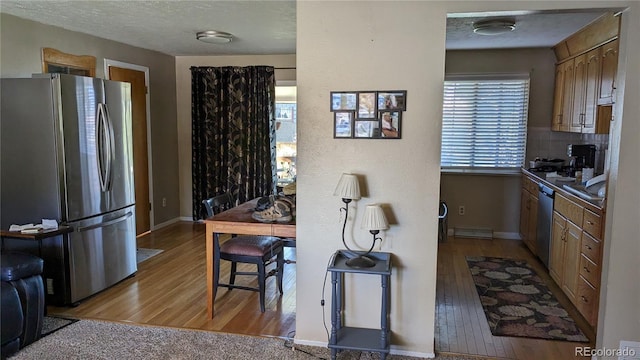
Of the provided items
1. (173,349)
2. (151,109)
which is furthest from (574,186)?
(151,109)

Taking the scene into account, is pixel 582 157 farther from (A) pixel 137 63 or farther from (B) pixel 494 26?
(A) pixel 137 63

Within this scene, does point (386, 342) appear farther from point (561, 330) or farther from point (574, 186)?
point (574, 186)

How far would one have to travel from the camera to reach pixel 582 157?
468cm

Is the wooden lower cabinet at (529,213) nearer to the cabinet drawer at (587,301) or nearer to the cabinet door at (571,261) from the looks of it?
the cabinet door at (571,261)

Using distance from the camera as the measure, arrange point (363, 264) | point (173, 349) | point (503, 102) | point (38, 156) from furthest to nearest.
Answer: point (503, 102) → point (38, 156) → point (173, 349) → point (363, 264)

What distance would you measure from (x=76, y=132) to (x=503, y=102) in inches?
189

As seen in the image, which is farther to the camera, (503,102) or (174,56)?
(174,56)

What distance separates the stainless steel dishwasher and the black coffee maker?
0.48 m

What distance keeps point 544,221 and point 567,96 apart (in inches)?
59.5

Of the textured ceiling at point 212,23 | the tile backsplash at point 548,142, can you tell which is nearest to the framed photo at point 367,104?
the textured ceiling at point 212,23

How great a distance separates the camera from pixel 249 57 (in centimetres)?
600

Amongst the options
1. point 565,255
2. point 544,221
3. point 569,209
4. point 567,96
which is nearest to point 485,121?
point 567,96

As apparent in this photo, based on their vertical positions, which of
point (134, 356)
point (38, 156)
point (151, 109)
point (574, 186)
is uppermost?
point (151, 109)

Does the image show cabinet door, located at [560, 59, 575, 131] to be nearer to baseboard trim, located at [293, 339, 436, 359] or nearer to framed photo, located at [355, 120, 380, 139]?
framed photo, located at [355, 120, 380, 139]
